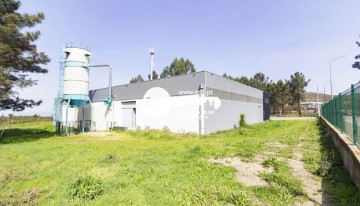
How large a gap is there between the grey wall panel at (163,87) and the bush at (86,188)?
42.1 feet

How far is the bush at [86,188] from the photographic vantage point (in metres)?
5.04

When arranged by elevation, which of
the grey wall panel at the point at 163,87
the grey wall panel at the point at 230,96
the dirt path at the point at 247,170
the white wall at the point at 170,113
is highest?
the grey wall panel at the point at 163,87

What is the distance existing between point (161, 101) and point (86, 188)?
14627 mm

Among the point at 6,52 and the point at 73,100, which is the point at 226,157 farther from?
the point at 73,100

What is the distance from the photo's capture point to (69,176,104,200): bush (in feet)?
16.5

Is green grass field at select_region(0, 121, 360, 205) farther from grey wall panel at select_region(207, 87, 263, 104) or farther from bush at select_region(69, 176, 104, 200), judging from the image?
grey wall panel at select_region(207, 87, 263, 104)

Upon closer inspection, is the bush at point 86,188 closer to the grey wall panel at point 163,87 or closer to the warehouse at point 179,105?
the warehouse at point 179,105

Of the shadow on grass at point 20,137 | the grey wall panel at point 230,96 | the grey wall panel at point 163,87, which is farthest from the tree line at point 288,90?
the shadow on grass at point 20,137

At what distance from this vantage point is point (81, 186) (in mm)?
5223

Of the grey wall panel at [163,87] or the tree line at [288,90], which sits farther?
the tree line at [288,90]

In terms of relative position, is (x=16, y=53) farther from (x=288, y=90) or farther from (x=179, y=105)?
(x=288, y=90)

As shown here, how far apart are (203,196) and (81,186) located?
280 centimetres

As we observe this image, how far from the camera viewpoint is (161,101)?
1966cm

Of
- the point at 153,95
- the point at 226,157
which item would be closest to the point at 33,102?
the point at 153,95
